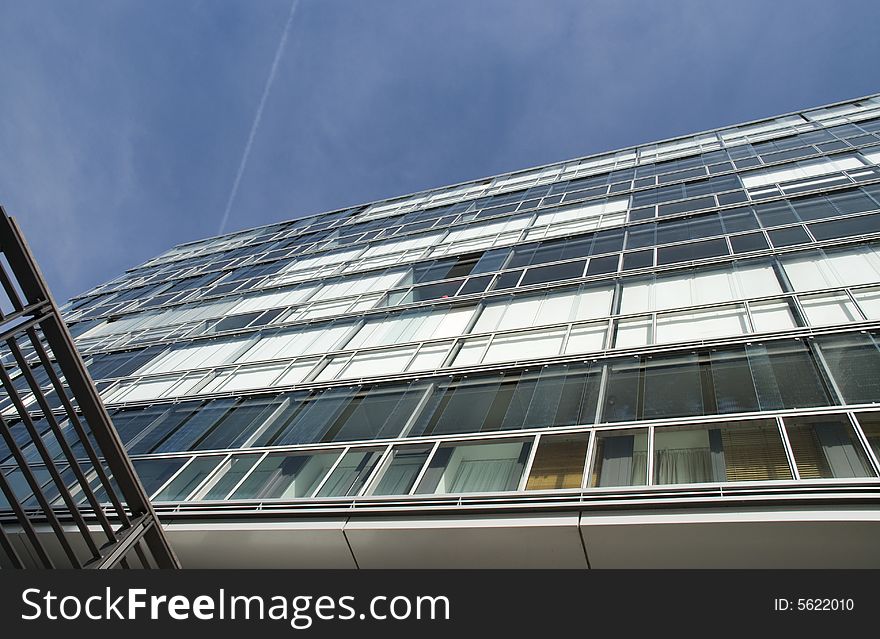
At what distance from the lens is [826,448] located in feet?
22.3

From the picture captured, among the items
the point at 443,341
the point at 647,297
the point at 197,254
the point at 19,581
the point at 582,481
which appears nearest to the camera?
the point at 19,581

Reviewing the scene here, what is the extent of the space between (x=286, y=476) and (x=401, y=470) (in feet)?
7.05

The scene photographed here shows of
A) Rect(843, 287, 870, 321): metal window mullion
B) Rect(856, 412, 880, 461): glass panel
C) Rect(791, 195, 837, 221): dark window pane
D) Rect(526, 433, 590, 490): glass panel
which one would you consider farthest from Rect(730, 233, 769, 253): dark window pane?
Rect(526, 433, 590, 490): glass panel

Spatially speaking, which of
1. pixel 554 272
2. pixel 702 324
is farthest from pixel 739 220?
pixel 702 324

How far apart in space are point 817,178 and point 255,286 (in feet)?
66.6

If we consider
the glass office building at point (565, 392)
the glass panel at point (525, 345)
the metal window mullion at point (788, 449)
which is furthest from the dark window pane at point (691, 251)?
the metal window mullion at point (788, 449)

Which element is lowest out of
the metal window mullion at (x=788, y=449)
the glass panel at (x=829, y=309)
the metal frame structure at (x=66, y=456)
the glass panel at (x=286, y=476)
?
the glass panel at (x=286, y=476)

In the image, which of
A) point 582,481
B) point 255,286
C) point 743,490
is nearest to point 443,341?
point 582,481

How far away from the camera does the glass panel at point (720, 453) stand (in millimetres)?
6828

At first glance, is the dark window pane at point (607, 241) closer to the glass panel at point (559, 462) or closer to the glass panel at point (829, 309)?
the glass panel at point (829, 309)

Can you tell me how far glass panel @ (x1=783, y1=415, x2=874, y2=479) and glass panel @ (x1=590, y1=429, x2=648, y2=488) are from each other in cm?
176

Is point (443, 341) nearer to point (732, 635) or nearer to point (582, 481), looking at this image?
point (582, 481)

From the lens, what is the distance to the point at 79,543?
8.95 metres

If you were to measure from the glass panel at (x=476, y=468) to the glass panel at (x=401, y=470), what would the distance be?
0.21 meters
